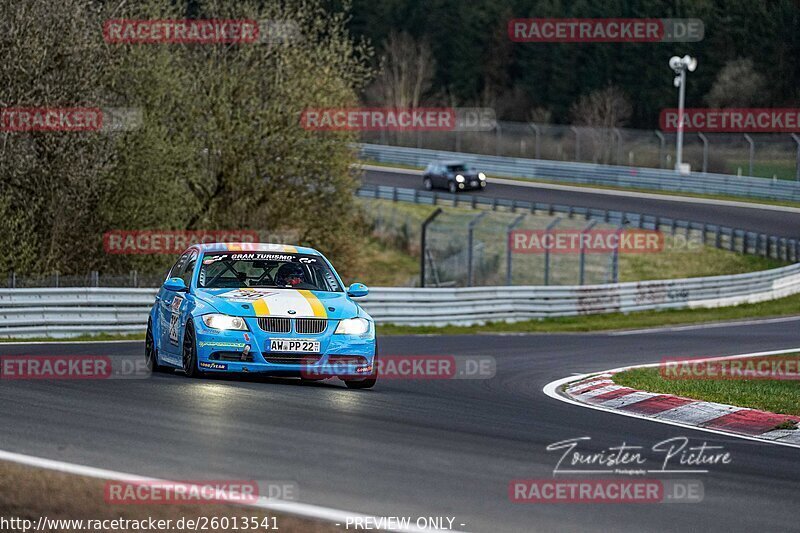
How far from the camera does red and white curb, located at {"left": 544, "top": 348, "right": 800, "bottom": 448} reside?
10.9m

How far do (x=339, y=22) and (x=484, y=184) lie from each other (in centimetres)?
2471

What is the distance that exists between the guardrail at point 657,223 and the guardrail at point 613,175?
178 inches

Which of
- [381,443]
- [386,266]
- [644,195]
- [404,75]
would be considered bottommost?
[386,266]

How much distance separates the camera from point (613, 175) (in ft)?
202

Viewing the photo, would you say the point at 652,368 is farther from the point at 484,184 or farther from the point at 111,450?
the point at 484,184

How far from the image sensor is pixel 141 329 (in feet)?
73.3

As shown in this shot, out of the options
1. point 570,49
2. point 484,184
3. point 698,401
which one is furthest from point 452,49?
point 698,401

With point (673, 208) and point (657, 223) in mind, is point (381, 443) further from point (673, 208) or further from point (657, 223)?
point (673, 208)

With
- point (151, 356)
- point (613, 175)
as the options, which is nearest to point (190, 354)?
point (151, 356)

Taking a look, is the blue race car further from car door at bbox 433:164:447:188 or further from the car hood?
car door at bbox 433:164:447:188

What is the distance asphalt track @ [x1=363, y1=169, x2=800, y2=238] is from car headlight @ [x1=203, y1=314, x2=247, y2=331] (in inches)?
1460

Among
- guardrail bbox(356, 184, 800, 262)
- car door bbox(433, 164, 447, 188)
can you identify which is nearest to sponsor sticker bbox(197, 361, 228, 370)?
guardrail bbox(356, 184, 800, 262)

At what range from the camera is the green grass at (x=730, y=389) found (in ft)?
41.8

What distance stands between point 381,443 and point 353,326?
417cm
